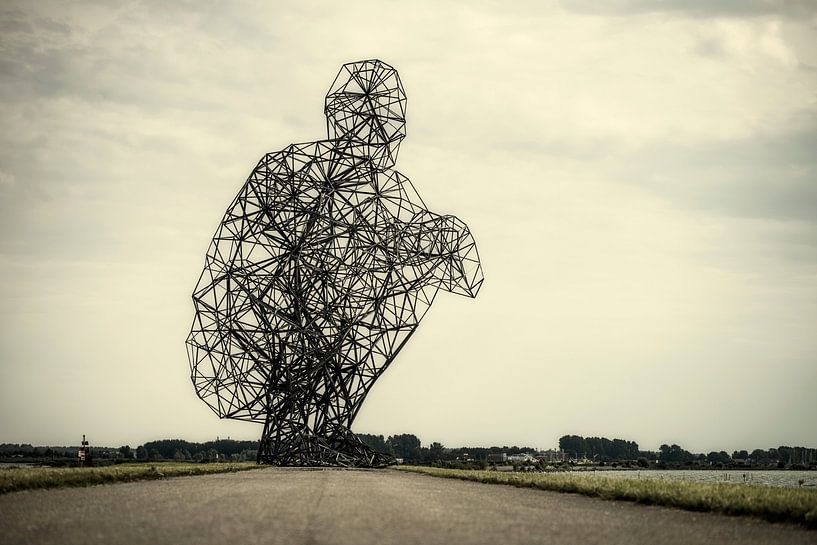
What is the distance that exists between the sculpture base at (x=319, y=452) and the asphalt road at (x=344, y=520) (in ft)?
73.5

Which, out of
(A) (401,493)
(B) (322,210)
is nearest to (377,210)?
(B) (322,210)

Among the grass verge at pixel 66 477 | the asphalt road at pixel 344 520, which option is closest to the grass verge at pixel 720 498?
the asphalt road at pixel 344 520

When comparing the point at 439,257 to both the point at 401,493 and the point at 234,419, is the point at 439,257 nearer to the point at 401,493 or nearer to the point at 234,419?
the point at 234,419

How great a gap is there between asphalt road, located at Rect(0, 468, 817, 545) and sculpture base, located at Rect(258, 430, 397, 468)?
2241cm

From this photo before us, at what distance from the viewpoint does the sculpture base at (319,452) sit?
40.0 metres

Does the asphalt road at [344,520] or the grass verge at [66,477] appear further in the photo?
the grass verge at [66,477]

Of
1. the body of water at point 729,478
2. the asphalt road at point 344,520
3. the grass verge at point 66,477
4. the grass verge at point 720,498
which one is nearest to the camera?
the asphalt road at point 344,520

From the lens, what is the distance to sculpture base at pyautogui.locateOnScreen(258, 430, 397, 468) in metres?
40.0

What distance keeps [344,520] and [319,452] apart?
28.7 metres

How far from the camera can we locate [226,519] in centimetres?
1198

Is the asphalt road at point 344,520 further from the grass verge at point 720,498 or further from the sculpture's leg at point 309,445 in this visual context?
the sculpture's leg at point 309,445

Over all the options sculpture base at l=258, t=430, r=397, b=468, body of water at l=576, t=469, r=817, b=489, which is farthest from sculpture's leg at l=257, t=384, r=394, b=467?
body of water at l=576, t=469, r=817, b=489

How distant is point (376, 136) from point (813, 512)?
32.0m

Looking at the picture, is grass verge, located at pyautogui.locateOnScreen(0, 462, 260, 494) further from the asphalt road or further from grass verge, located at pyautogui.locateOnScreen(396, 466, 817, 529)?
grass verge, located at pyautogui.locateOnScreen(396, 466, 817, 529)
